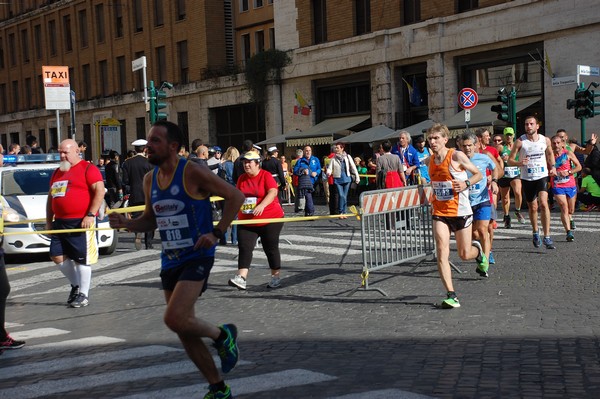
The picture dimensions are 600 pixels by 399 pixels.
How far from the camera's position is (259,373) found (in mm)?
6332

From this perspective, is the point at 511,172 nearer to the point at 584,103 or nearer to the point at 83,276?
the point at 584,103

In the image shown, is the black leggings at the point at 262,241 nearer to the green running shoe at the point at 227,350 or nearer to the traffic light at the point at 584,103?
the green running shoe at the point at 227,350

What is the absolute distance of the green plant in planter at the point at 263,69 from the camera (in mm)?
36969

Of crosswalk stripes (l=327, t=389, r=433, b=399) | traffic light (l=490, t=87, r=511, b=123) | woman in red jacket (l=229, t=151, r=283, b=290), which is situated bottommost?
crosswalk stripes (l=327, t=389, r=433, b=399)

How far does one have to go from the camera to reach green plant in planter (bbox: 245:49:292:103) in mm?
36969

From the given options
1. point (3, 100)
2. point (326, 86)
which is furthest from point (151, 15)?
point (3, 100)

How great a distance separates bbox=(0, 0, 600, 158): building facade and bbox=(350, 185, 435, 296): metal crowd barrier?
12.5 m

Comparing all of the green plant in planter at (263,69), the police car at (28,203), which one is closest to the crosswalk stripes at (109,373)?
the police car at (28,203)

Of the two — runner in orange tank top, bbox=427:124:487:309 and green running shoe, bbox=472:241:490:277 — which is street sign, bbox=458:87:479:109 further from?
runner in orange tank top, bbox=427:124:487:309

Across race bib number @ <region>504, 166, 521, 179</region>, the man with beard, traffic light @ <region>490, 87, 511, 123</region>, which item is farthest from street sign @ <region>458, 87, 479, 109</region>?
the man with beard

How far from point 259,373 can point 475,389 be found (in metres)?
1.54

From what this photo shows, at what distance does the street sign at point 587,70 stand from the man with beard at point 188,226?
59.6ft

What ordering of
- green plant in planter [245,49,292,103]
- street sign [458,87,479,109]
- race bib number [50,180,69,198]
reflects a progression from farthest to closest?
green plant in planter [245,49,292,103]
street sign [458,87,479,109]
race bib number [50,180,69,198]

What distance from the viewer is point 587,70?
22.3m
